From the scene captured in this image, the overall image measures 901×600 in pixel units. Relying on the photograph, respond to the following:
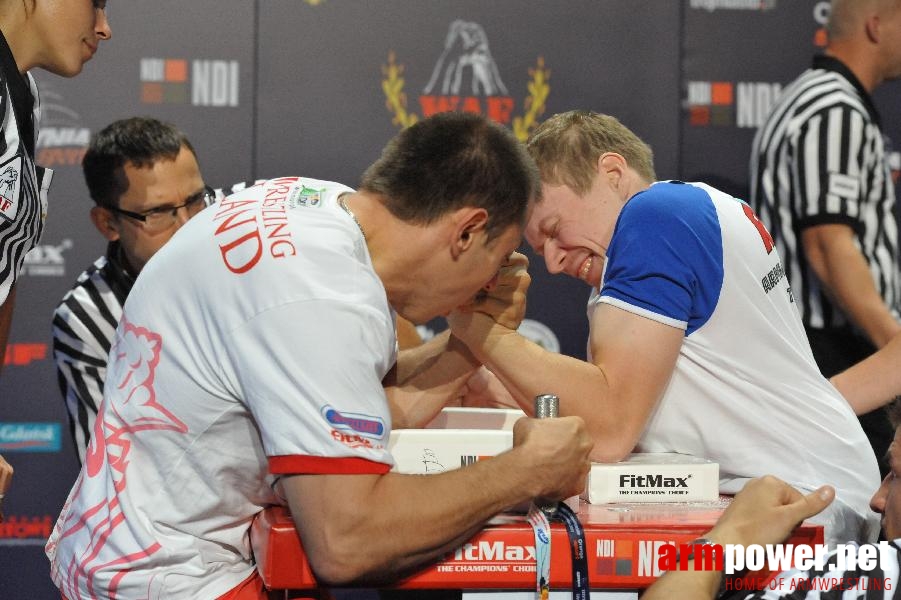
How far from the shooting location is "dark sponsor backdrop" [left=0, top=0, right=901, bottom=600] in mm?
3938

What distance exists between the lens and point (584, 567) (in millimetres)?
1518

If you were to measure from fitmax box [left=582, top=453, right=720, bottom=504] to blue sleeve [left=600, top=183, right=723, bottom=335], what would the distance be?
0.82 ft

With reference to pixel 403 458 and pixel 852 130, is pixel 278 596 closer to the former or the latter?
pixel 403 458

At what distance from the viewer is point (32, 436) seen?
3.94 m

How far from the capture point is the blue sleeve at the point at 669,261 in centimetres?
181

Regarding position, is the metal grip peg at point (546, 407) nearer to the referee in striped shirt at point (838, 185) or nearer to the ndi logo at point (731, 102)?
the referee in striped shirt at point (838, 185)

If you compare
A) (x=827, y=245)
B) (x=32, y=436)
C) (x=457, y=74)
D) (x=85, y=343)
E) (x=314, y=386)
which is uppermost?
(x=457, y=74)

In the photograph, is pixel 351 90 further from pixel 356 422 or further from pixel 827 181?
pixel 356 422

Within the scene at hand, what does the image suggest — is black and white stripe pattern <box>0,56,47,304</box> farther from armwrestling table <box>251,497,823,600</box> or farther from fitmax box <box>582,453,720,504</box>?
fitmax box <box>582,453,720,504</box>

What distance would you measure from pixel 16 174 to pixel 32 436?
1.87m

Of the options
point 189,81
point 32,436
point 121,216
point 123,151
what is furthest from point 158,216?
point 32,436

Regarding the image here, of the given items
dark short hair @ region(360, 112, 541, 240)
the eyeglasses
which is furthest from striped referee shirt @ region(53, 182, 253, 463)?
dark short hair @ region(360, 112, 541, 240)

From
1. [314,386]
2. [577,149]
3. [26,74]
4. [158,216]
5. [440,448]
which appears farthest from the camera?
[158,216]

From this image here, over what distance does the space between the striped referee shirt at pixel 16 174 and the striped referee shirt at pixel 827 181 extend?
2.30 m
